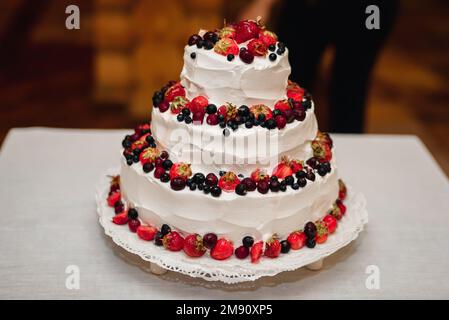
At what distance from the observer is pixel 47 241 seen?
248cm

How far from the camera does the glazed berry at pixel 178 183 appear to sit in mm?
2184

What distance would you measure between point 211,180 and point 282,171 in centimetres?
24

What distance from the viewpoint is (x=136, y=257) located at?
239cm

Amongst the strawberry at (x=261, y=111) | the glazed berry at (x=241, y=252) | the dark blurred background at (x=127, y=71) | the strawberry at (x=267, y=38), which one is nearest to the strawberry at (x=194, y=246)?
the glazed berry at (x=241, y=252)

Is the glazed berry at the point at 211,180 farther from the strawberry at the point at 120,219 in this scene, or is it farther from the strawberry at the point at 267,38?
the strawberry at the point at 267,38

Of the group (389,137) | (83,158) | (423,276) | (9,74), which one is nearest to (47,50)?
(9,74)

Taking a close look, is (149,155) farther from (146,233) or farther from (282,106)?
(282,106)

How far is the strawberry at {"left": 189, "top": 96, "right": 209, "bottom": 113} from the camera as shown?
2.22 m

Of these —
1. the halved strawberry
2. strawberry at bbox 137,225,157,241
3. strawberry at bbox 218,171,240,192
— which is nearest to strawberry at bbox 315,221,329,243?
strawberry at bbox 218,171,240,192

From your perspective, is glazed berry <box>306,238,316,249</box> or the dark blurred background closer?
glazed berry <box>306,238,316,249</box>

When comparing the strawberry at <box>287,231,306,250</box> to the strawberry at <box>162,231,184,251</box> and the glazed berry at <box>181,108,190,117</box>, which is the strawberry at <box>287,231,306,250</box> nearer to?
the strawberry at <box>162,231,184,251</box>

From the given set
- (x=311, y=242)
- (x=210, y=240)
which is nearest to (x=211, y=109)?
(x=210, y=240)

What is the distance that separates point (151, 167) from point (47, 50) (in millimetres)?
4140
